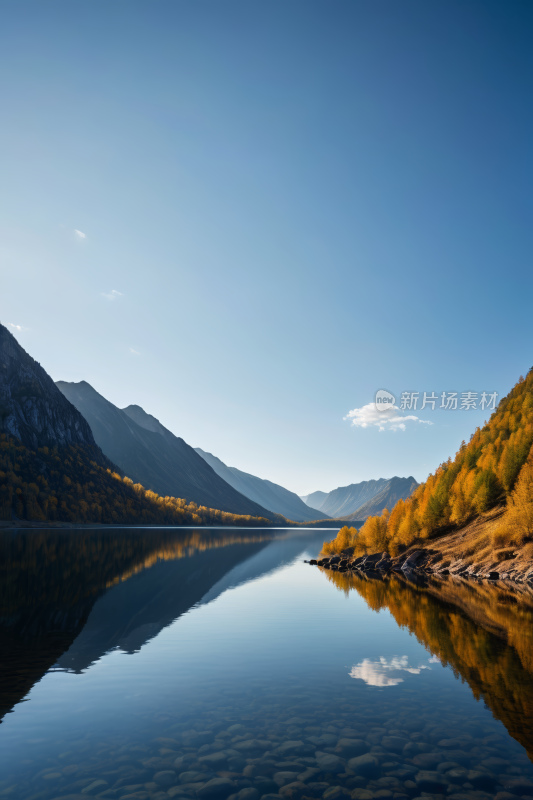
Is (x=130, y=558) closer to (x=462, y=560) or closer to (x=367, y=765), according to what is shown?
(x=462, y=560)

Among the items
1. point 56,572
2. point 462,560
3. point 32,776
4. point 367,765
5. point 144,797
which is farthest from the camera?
point 462,560

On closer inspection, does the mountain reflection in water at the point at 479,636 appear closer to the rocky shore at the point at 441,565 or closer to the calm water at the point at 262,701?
the calm water at the point at 262,701

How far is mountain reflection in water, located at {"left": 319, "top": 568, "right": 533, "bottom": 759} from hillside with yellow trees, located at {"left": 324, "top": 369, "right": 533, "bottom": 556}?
80.8ft

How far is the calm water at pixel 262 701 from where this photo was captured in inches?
530

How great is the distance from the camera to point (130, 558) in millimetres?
92812

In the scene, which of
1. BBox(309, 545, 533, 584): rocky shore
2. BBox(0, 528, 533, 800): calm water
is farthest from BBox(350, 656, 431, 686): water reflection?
BBox(309, 545, 533, 584): rocky shore

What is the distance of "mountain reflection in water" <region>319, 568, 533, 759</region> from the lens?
65.2 ft

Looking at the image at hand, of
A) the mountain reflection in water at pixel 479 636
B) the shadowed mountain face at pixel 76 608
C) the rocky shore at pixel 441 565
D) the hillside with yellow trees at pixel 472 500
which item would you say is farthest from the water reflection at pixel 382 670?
the hillside with yellow trees at pixel 472 500

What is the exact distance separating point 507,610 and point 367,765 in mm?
35099

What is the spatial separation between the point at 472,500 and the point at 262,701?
329 feet

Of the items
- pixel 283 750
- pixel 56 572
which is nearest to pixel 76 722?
pixel 283 750

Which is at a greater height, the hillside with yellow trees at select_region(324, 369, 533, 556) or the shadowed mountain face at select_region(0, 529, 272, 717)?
the hillside with yellow trees at select_region(324, 369, 533, 556)

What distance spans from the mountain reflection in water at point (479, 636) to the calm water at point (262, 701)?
16 cm

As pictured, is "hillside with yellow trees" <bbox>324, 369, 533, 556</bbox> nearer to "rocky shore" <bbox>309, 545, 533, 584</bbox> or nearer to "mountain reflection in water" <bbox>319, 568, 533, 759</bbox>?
"rocky shore" <bbox>309, 545, 533, 584</bbox>
